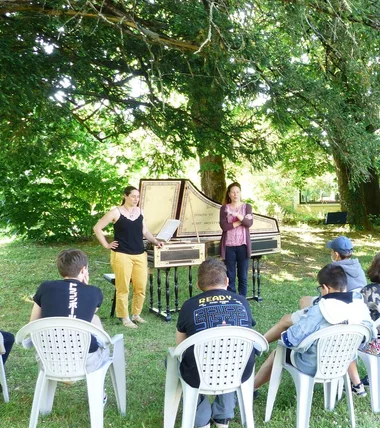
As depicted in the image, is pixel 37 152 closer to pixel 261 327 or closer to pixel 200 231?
pixel 200 231

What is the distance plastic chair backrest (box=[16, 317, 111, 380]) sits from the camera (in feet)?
9.83

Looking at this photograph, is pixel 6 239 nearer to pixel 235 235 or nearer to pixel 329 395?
pixel 235 235

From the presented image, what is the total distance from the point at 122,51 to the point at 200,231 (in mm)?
2703

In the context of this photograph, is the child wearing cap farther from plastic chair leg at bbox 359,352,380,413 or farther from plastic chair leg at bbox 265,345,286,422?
plastic chair leg at bbox 265,345,286,422

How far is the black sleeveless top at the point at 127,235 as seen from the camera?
5668 mm

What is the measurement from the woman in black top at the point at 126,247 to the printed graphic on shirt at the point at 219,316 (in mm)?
2728

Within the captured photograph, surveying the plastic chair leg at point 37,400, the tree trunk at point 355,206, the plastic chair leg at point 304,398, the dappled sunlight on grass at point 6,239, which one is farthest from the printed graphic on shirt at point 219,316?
the tree trunk at point 355,206

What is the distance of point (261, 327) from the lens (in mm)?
5809

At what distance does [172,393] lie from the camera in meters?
3.19

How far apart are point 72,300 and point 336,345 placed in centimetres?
165

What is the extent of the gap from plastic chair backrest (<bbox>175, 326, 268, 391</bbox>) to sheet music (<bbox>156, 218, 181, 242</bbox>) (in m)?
3.26

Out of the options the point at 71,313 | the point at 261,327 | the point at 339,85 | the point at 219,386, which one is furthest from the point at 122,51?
the point at 219,386

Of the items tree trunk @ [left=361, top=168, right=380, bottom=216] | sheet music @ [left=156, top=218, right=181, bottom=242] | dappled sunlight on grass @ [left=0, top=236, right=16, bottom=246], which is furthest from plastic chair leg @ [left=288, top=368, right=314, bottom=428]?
tree trunk @ [left=361, top=168, right=380, bottom=216]

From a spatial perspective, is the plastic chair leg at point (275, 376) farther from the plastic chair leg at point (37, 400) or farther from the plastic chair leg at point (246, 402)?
the plastic chair leg at point (37, 400)
